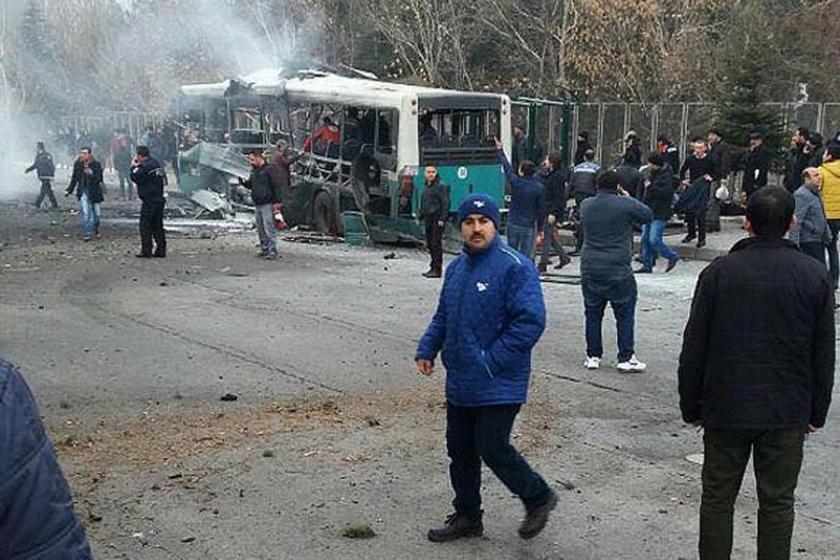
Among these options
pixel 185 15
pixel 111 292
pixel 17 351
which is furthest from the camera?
pixel 185 15

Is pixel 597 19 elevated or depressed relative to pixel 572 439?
elevated

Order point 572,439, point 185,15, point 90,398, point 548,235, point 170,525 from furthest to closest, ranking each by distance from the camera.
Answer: point 185,15 < point 548,235 < point 90,398 < point 572,439 < point 170,525

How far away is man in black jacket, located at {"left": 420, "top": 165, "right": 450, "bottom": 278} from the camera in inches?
570

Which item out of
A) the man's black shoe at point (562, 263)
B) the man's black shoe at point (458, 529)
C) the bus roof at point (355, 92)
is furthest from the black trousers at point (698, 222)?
the man's black shoe at point (458, 529)

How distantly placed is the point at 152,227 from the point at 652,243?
7.41 m

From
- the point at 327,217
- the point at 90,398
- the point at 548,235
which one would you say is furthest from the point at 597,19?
the point at 90,398

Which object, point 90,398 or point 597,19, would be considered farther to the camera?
point 597,19

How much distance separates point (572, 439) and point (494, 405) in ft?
7.10

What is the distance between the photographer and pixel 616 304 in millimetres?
8633

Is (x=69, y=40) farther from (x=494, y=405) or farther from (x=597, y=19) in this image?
(x=494, y=405)

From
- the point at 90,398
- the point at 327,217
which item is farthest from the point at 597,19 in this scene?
the point at 90,398

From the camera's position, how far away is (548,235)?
1508cm

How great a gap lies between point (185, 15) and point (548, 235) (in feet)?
103

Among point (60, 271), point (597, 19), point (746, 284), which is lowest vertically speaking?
point (60, 271)
